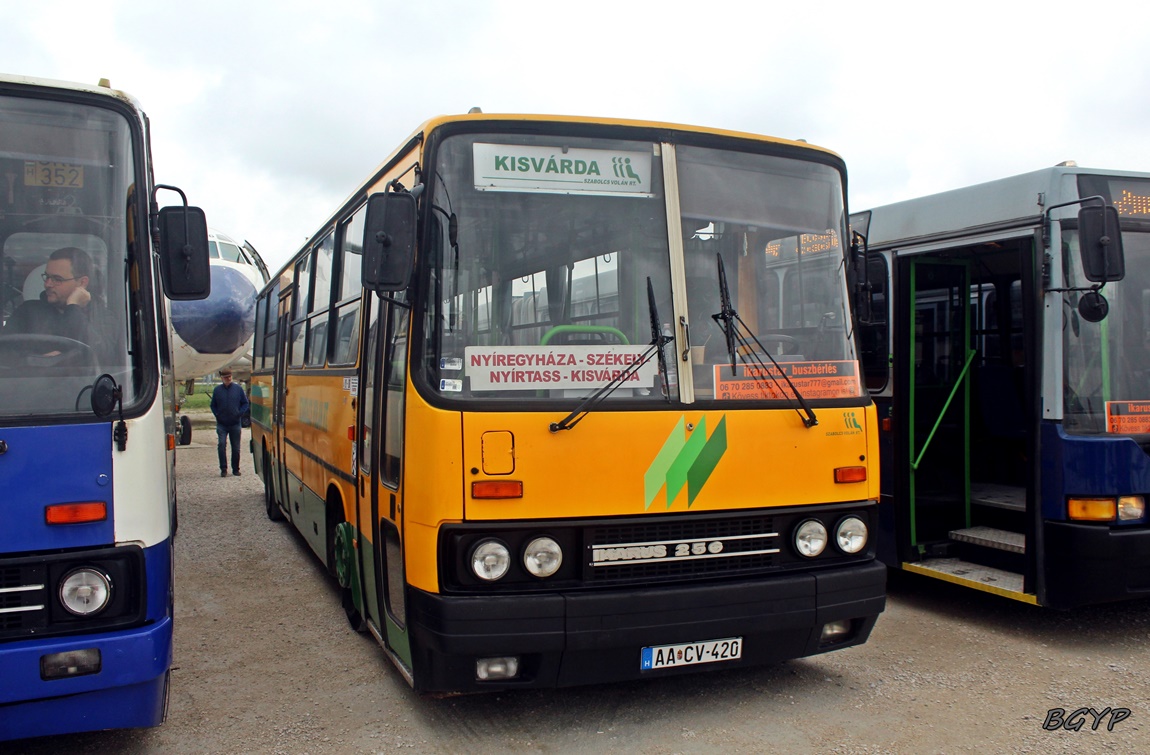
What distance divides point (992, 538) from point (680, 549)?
11.2 ft

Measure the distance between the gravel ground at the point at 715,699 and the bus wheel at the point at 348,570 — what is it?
0.46 ft

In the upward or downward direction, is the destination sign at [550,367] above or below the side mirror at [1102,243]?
below

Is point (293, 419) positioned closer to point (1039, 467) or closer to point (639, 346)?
point (639, 346)

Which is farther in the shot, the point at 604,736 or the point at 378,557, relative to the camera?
the point at 378,557

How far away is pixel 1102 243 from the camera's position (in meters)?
5.37

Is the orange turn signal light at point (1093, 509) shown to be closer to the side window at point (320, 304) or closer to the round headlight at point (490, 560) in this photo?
the round headlight at point (490, 560)

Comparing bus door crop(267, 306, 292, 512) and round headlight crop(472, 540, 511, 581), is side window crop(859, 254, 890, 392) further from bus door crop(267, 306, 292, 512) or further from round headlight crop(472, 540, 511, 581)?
bus door crop(267, 306, 292, 512)

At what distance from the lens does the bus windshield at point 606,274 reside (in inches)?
169

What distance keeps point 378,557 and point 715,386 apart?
197cm

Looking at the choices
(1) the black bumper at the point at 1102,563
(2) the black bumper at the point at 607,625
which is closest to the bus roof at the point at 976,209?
(1) the black bumper at the point at 1102,563

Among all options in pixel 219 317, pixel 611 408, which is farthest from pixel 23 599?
pixel 219 317

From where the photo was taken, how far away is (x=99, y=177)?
13.0ft


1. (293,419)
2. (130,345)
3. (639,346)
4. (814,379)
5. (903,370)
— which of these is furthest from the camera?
(293,419)

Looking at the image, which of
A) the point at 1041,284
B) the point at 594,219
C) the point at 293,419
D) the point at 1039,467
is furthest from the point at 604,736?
the point at 293,419
